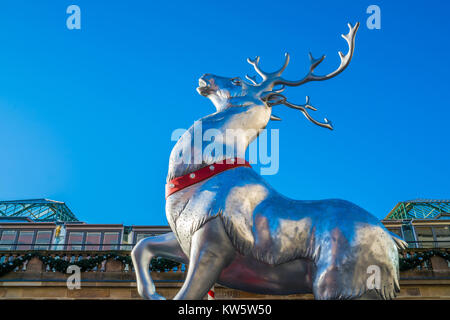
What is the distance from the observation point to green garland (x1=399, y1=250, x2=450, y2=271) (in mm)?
11918

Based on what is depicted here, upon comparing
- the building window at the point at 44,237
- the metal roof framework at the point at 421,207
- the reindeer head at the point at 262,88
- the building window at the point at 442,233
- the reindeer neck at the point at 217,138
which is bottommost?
the reindeer neck at the point at 217,138

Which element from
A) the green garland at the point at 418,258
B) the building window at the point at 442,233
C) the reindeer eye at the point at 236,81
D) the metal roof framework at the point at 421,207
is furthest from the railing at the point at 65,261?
the metal roof framework at the point at 421,207

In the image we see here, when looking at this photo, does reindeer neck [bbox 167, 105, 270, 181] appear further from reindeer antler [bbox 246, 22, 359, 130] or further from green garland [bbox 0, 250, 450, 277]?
green garland [bbox 0, 250, 450, 277]

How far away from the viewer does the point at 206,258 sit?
2945mm

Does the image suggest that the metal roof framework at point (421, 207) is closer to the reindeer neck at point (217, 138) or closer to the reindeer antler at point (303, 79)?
the reindeer antler at point (303, 79)

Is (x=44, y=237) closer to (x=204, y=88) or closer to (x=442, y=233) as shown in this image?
(x=442, y=233)

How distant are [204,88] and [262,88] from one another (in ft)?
1.75

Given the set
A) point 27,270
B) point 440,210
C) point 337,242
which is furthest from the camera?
point 440,210

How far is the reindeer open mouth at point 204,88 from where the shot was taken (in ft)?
13.0

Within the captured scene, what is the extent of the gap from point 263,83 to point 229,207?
1.34 m

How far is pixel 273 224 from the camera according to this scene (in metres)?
3.06

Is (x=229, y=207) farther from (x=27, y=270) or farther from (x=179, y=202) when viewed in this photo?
(x=27, y=270)

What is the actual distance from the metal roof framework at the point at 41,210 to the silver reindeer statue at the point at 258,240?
2756 cm
